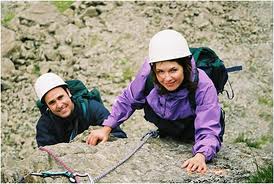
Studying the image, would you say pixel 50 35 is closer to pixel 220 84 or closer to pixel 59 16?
pixel 59 16

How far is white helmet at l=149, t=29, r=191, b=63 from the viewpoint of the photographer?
407 centimetres

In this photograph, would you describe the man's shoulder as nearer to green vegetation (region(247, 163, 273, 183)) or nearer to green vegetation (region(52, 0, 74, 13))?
green vegetation (region(247, 163, 273, 183))

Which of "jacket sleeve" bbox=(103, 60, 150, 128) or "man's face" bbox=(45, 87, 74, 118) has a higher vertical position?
"jacket sleeve" bbox=(103, 60, 150, 128)

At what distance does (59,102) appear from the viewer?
5410mm

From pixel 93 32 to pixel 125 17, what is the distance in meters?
0.78

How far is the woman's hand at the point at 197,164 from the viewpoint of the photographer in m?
4.14

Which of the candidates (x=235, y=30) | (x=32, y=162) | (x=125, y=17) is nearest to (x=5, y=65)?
(x=125, y=17)

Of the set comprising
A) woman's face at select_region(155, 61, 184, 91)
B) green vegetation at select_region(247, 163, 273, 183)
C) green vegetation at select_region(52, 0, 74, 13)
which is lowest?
green vegetation at select_region(247, 163, 273, 183)

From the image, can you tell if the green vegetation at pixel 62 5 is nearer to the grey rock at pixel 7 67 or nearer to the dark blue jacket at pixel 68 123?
the grey rock at pixel 7 67

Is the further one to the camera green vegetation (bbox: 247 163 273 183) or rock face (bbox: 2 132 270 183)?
rock face (bbox: 2 132 270 183)

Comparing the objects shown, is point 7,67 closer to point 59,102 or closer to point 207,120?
→ point 59,102

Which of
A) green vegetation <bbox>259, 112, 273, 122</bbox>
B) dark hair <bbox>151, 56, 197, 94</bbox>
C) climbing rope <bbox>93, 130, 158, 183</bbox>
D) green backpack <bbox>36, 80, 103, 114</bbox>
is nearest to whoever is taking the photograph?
climbing rope <bbox>93, 130, 158, 183</bbox>

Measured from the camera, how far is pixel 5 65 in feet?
34.4

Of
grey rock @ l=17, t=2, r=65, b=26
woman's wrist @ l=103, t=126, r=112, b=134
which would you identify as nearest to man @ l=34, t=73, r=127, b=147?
woman's wrist @ l=103, t=126, r=112, b=134
